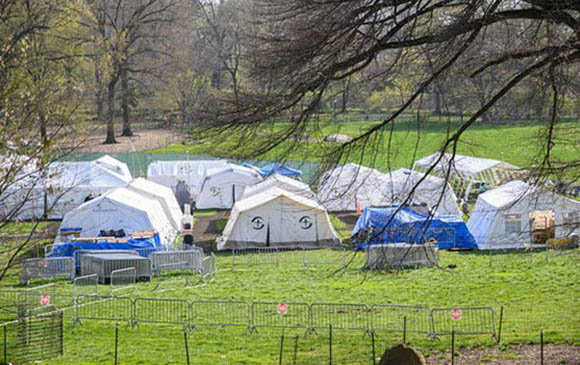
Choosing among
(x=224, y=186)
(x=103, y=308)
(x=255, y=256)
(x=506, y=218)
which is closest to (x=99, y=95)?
(x=224, y=186)

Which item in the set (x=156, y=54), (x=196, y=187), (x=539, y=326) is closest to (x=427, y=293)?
Answer: (x=539, y=326)

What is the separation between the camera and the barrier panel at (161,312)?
53.1 feet

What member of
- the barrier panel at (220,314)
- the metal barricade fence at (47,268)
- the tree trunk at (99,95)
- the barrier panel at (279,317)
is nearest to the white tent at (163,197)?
the tree trunk at (99,95)

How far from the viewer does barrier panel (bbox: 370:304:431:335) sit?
15.2 meters

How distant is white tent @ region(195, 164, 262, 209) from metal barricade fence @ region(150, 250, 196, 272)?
45.9ft

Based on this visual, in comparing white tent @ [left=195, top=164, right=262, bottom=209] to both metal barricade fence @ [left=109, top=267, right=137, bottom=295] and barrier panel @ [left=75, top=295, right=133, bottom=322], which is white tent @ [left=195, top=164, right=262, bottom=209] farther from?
barrier panel @ [left=75, top=295, right=133, bottom=322]

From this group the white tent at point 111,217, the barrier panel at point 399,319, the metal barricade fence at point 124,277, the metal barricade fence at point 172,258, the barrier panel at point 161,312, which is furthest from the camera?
the white tent at point 111,217

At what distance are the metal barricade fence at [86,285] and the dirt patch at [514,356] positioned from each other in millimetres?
10003

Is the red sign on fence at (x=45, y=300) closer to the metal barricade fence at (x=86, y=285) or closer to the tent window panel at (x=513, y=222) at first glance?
the metal barricade fence at (x=86, y=285)

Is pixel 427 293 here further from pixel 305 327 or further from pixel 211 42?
pixel 211 42

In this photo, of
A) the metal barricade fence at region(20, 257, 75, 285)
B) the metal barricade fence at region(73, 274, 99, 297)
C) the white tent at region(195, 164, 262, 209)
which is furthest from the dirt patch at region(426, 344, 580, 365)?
the white tent at region(195, 164, 262, 209)

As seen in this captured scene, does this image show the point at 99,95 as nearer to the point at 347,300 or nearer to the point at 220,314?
the point at 347,300

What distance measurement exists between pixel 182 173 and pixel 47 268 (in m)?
18.8

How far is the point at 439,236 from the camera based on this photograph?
2825cm
